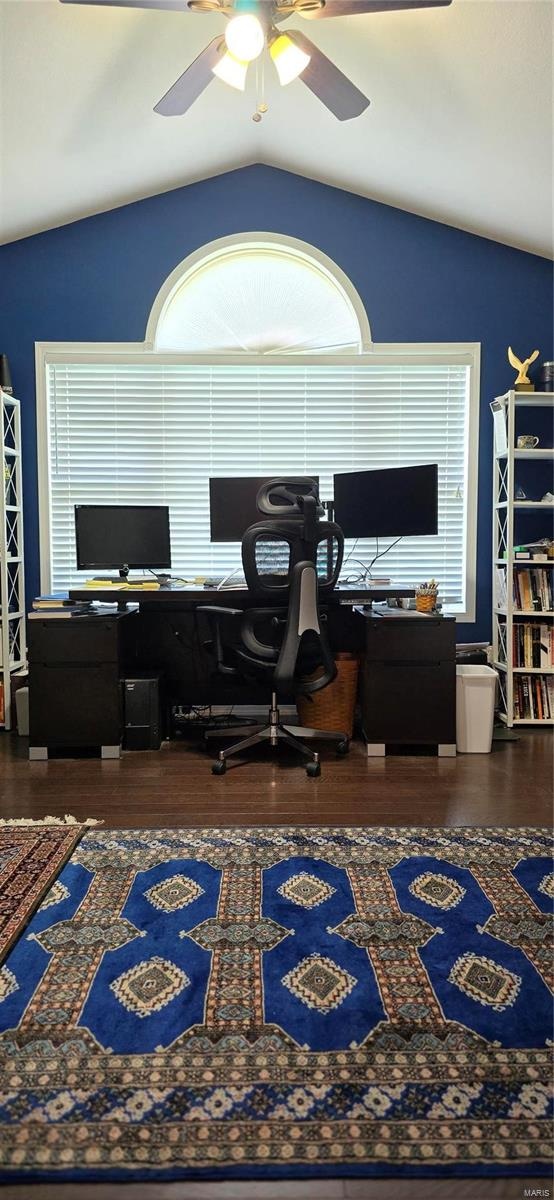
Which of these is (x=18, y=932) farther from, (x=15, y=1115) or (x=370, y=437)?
(x=370, y=437)

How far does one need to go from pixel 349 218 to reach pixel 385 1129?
4421 millimetres

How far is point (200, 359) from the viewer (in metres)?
4.31

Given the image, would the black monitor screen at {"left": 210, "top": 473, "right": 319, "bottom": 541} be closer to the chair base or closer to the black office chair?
the black office chair

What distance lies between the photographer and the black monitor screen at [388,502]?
150 inches

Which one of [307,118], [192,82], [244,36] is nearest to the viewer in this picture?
[244,36]

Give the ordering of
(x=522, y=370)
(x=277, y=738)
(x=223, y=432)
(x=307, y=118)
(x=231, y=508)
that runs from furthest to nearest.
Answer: (x=223, y=432) < (x=522, y=370) < (x=231, y=508) < (x=307, y=118) < (x=277, y=738)

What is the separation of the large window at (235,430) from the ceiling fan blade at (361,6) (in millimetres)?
2102

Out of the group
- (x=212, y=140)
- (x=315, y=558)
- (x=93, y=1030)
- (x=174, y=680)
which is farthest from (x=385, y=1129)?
(x=212, y=140)

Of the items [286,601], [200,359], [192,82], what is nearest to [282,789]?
[286,601]

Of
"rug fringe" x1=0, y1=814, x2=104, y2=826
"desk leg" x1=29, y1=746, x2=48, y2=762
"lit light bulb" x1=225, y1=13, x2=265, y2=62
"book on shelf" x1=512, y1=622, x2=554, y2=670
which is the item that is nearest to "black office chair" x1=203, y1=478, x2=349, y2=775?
"rug fringe" x1=0, y1=814, x2=104, y2=826

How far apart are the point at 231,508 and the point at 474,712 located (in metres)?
1.72

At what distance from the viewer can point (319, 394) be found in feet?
14.3

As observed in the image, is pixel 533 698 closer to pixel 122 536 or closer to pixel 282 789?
pixel 282 789

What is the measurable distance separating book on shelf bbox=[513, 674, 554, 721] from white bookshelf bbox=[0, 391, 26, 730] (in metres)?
2.93
